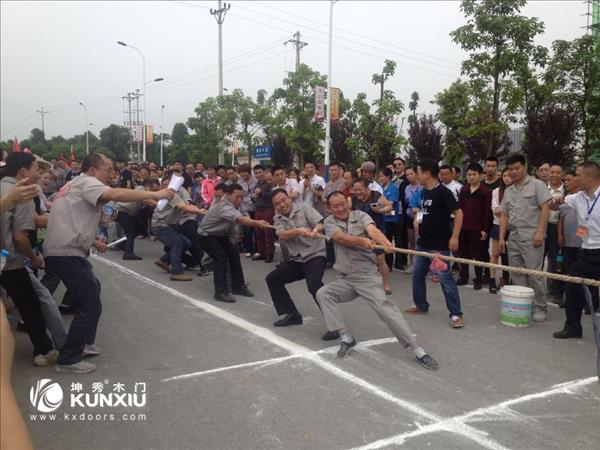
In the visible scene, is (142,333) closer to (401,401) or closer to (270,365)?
(270,365)

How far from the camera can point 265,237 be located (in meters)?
9.95

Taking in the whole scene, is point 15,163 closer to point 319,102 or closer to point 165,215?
point 165,215

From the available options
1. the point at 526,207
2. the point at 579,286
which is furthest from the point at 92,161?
the point at 579,286

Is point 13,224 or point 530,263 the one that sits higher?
point 13,224

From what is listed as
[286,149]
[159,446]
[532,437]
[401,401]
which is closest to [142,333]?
[159,446]

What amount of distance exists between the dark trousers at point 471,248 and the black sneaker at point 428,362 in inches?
133

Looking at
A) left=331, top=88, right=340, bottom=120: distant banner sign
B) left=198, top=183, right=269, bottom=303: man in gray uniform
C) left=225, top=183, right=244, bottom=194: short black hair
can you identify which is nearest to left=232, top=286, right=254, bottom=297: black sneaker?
left=198, top=183, right=269, bottom=303: man in gray uniform

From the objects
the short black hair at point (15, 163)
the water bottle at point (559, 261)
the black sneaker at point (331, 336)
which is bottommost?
the black sneaker at point (331, 336)

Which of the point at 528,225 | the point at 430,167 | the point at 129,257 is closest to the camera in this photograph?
the point at 430,167

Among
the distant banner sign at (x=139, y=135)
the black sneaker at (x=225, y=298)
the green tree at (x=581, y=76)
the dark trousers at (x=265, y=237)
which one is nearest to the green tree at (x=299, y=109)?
the green tree at (x=581, y=76)

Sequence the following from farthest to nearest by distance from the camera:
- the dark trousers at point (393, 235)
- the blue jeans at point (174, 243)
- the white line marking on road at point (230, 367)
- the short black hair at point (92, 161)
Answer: the dark trousers at point (393, 235) → the blue jeans at point (174, 243) → the short black hair at point (92, 161) → the white line marking on road at point (230, 367)

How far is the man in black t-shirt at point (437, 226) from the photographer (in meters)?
5.63

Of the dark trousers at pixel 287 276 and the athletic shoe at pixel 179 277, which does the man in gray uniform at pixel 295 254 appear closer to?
the dark trousers at pixel 287 276

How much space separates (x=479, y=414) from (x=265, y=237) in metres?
6.75
